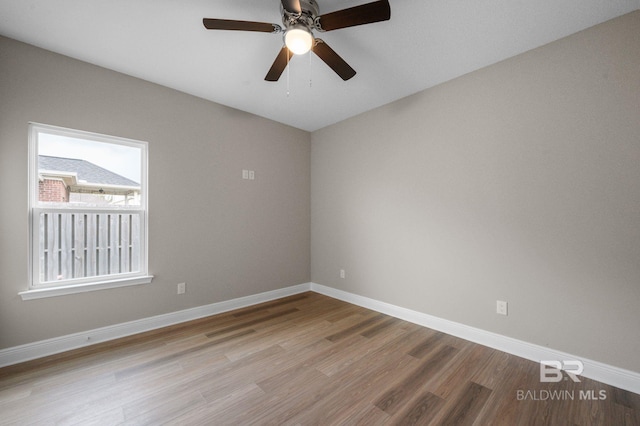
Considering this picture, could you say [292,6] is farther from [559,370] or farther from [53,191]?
[559,370]

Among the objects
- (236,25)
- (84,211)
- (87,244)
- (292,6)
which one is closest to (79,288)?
(87,244)

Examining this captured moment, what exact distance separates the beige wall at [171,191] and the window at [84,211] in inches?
3.5

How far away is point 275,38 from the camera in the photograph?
6.99ft

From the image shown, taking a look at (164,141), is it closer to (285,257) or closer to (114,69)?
(114,69)

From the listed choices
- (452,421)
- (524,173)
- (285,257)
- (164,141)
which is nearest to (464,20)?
(524,173)

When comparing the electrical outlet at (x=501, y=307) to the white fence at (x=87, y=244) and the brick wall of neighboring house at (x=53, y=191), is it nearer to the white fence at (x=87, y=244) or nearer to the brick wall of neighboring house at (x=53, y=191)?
the white fence at (x=87, y=244)

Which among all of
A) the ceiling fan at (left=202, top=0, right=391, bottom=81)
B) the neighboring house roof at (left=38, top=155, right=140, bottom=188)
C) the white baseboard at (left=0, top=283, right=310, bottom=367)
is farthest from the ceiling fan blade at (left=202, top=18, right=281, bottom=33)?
the white baseboard at (left=0, top=283, right=310, bottom=367)

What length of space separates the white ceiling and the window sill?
2094 mm

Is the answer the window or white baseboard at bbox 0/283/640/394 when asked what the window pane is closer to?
the window

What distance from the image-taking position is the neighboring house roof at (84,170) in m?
2.34

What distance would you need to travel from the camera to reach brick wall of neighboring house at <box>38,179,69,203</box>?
2309mm

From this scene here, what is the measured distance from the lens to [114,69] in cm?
257

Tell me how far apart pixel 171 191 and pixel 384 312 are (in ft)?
9.67

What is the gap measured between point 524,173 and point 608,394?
5.56ft
